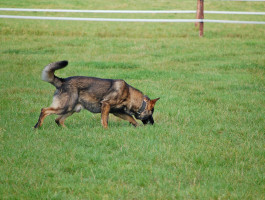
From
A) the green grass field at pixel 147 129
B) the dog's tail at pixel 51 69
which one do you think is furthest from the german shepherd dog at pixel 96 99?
the green grass field at pixel 147 129

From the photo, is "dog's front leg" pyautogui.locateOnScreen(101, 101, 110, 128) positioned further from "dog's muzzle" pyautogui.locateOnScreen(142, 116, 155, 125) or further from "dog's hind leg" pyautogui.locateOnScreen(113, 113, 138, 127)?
"dog's muzzle" pyautogui.locateOnScreen(142, 116, 155, 125)

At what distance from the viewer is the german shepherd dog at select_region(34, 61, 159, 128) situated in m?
7.20

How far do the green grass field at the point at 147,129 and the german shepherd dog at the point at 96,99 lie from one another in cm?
25

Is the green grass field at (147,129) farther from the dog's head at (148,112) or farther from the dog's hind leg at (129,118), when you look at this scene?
the dog's head at (148,112)

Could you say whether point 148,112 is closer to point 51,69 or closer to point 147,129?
point 147,129

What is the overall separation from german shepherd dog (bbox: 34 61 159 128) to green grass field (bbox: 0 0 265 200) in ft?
0.83

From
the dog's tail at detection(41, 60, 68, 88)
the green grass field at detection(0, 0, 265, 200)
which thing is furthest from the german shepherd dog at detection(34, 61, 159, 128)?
the green grass field at detection(0, 0, 265, 200)

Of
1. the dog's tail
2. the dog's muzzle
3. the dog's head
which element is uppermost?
the dog's tail

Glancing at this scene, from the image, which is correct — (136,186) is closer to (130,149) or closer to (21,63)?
(130,149)

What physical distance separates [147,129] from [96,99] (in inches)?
38.9

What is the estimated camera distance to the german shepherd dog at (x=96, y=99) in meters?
7.20

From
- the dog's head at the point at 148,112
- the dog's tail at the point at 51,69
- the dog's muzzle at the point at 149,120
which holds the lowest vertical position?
the dog's muzzle at the point at 149,120

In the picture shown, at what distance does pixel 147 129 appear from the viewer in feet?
23.7

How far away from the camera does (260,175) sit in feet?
17.3
